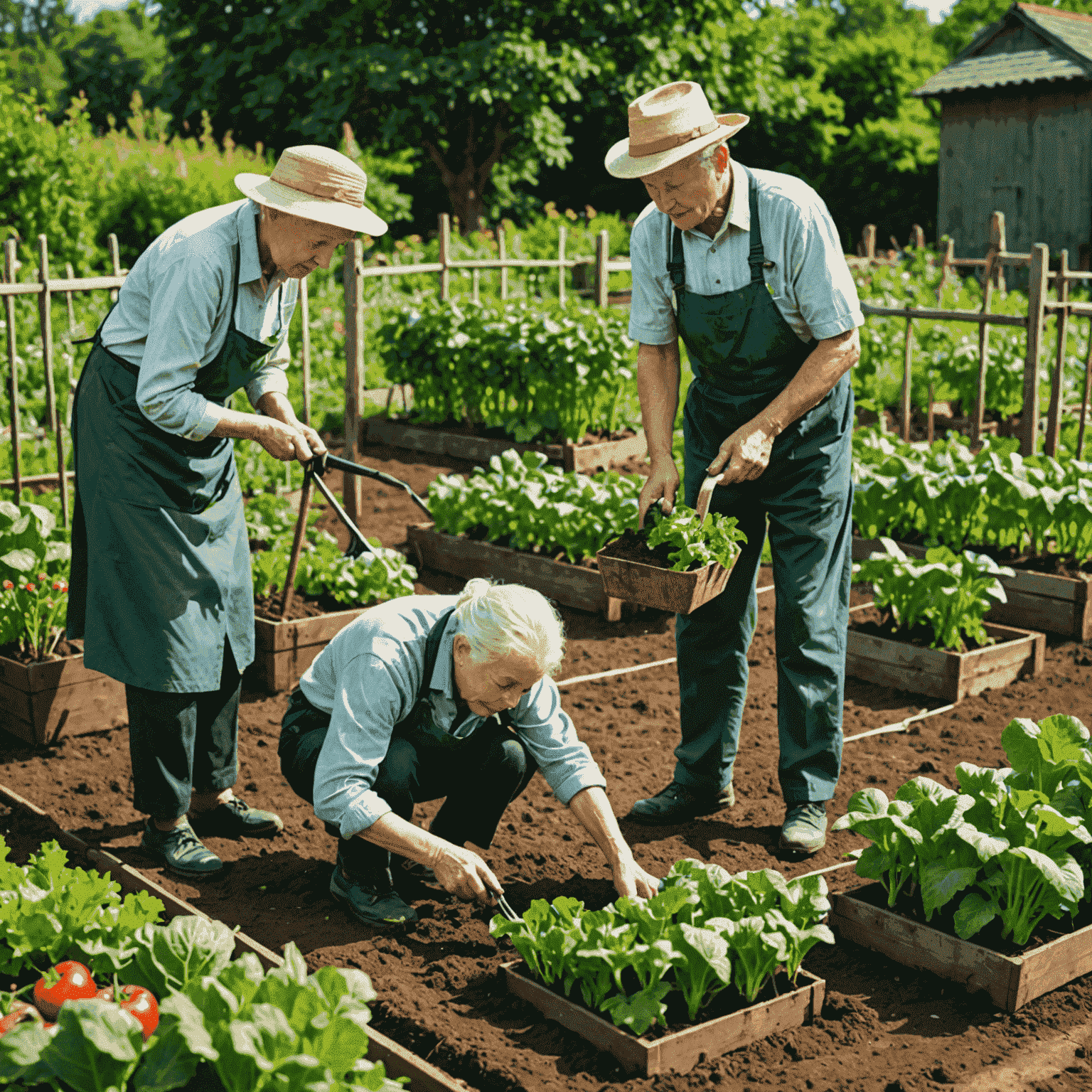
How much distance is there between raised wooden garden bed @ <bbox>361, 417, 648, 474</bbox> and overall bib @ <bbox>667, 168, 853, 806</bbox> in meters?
4.34

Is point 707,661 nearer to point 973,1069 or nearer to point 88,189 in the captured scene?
point 973,1069

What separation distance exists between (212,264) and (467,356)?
18.2 feet

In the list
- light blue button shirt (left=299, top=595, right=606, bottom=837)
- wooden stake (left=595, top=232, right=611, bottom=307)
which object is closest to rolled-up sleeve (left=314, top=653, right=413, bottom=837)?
light blue button shirt (left=299, top=595, right=606, bottom=837)

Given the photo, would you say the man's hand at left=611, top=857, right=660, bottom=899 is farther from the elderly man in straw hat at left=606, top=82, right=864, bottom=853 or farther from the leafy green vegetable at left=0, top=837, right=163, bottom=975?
the leafy green vegetable at left=0, top=837, right=163, bottom=975

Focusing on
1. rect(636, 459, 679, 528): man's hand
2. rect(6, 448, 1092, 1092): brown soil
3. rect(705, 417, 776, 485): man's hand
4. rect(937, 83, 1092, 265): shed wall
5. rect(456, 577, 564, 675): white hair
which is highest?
rect(937, 83, 1092, 265): shed wall

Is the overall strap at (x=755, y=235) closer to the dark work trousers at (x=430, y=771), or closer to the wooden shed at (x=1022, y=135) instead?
the dark work trousers at (x=430, y=771)

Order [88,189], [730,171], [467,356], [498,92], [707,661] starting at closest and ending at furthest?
[730,171] < [707,661] < [467,356] < [88,189] < [498,92]

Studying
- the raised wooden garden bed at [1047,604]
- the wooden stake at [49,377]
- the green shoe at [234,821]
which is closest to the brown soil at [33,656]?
the wooden stake at [49,377]

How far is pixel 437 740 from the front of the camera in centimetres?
314

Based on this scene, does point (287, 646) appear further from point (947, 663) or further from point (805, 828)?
point (947, 663)

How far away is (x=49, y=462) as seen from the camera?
7.78 m

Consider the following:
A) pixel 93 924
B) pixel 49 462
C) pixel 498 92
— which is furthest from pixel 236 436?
pixel 498 92

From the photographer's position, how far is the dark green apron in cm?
338

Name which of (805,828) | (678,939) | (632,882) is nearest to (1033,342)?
(805,828)
